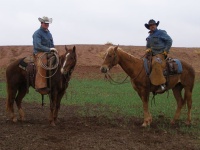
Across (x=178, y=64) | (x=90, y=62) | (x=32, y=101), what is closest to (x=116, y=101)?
(x=32, y=101)

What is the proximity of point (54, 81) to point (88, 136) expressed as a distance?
2.13 m

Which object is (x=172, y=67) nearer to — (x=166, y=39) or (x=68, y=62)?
(x=166, y=39)

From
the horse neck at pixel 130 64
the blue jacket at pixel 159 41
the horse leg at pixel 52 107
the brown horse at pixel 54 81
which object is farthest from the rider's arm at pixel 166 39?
the horse leg at pixel 52 107

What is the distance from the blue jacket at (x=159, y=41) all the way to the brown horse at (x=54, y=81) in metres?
2.45

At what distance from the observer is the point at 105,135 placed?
27.0 feet

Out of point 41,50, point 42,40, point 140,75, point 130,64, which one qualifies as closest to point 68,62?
point 41,50

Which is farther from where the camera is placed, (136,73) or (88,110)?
(88,110)

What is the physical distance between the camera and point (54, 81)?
31.2 feet

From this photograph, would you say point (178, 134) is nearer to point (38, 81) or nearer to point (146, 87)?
point (146, 87)

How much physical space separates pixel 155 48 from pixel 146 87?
1235mm

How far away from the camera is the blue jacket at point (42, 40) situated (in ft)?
31.9

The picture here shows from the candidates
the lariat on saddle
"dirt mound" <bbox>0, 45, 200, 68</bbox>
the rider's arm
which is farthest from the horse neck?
"dirt mound" <bbox>0, 45, 200, 68</bbox>

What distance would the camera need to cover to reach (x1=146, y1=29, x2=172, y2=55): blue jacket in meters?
10.1

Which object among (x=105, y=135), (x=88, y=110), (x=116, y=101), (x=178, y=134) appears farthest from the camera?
(x=116, y=101)
